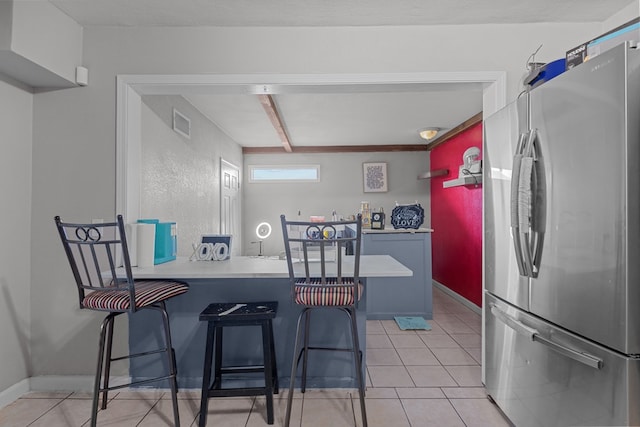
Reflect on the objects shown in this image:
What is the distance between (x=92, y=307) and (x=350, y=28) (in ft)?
7.45

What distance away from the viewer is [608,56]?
1267 millimetres

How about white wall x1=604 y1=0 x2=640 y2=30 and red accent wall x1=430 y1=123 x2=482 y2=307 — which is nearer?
white wall x1=604 y1=0 x2=640 y2=30

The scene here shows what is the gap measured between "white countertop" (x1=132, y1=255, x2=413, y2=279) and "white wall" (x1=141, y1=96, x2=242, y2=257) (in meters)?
0.82

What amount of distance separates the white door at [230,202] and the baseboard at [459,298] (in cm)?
321

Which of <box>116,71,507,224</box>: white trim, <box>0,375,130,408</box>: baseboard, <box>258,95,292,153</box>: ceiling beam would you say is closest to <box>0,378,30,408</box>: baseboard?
<box>0,375,130,408</box>: baseboard

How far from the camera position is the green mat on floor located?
3.49 metres

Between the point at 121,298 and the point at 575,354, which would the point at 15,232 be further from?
the point at 575,354

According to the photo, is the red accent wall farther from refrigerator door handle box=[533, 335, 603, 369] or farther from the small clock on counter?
refrigerator door handle box=[533, 335, 603, 369]

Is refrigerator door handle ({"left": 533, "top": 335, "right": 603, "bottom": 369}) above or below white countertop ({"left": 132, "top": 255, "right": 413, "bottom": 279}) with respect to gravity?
below

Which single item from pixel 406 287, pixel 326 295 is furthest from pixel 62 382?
pixel 406 287

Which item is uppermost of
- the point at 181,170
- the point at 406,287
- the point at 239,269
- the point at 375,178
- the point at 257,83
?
the point at 257,83

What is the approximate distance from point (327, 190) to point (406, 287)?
2942 millimetres

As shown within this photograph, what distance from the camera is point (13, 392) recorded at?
2.14 metres

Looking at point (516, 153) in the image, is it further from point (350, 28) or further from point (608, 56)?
point (350, 28)
